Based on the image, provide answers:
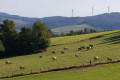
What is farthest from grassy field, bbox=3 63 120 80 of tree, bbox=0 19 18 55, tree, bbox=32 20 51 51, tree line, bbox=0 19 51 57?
tree, bbox=0 19 18 55

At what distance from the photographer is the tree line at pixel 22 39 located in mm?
79812

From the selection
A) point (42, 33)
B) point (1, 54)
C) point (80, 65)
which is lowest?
point (1, 54)

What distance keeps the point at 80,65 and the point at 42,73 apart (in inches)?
398

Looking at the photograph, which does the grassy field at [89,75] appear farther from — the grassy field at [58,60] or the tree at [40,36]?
the tree at [40,36]

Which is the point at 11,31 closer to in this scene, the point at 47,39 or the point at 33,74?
the point at 47,39

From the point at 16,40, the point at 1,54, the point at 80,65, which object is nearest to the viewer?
the point at 80,65

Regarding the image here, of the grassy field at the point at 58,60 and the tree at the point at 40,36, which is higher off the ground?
the tree at the point at 40,36

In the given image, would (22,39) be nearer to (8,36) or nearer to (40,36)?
(8,36)

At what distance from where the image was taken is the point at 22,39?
8400 centimetres

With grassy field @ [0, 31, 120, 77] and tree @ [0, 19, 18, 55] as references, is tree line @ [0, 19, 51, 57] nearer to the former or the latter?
tree @ [0, 19, 18, 55]

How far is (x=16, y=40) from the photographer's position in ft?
276

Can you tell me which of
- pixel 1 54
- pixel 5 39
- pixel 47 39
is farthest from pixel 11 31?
pixel 47 39

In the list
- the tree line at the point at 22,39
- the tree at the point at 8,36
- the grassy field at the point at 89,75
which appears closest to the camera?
the grassy field at the point at 89,75

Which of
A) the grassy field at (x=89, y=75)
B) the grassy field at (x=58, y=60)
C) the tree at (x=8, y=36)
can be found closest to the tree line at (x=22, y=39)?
the tree at (x=8, y=36)
